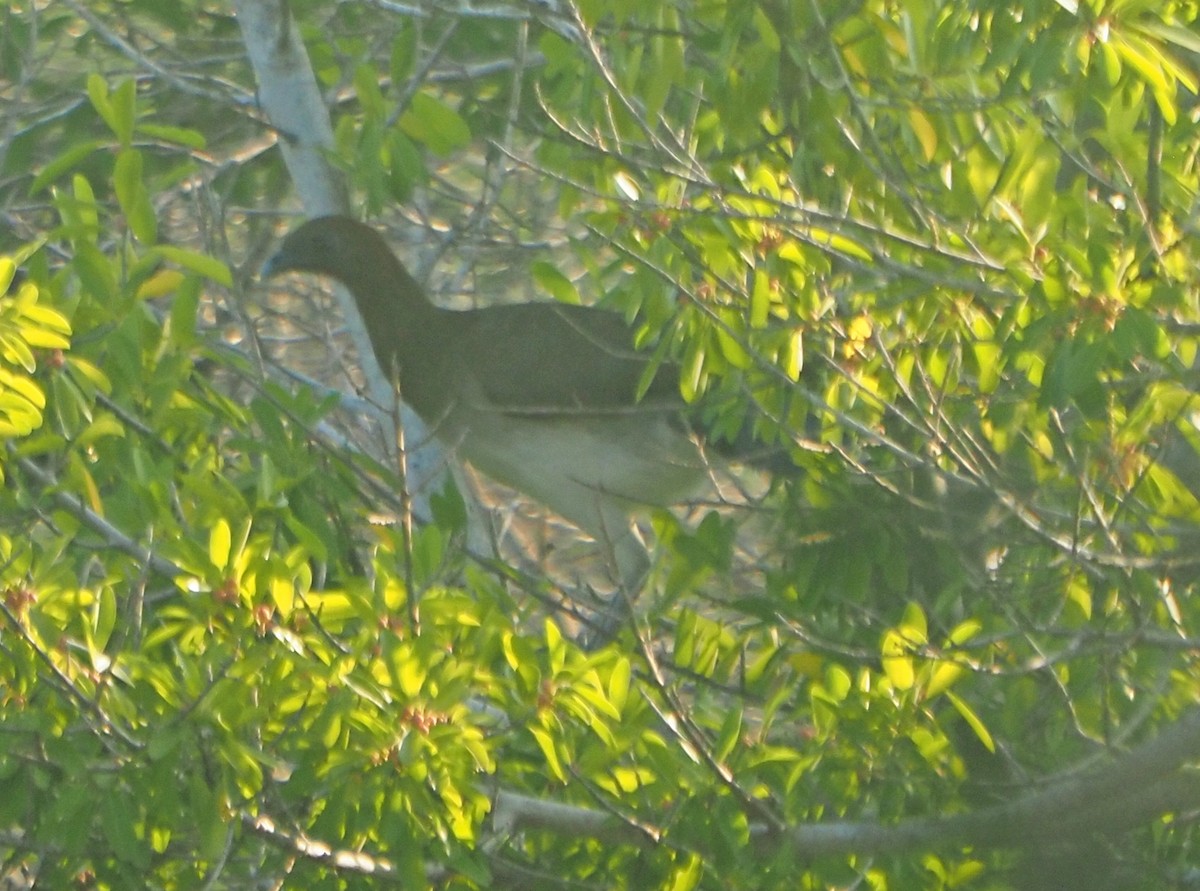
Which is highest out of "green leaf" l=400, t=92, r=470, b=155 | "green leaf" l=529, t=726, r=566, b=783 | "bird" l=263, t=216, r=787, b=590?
"green leaf" l=400, t=92, r=470, b=155

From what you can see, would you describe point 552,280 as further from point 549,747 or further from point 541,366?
point 541,366

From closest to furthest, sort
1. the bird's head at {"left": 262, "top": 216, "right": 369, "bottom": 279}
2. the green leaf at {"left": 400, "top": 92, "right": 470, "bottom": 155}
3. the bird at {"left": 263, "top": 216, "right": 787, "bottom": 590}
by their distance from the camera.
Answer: the green leaf at {"left": 400, "top": 92, "right": 470, "bottom": 155}, the bird's head at {"left": 262, "top": 216, "right": 369, "bottom": 279}, the bird at {"left": 263, "top": 216, "right": 787, "bottom": 590}

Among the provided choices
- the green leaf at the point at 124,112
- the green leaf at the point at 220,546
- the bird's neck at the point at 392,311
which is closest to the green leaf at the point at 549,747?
the green leaf at the point at 220,546

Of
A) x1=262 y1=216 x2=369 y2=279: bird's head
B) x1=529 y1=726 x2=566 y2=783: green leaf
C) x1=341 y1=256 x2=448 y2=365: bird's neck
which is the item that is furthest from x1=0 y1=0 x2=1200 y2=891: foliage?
x1=341 y1=256 x2=448 y2=365: bird's neck

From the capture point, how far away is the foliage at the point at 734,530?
2.64 m

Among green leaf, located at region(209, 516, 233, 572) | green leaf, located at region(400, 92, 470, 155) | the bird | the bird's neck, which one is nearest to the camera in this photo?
green leaf, located at region(209, 516, 233, 572)

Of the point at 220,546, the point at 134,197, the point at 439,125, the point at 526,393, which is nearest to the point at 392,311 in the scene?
the point at 526,393

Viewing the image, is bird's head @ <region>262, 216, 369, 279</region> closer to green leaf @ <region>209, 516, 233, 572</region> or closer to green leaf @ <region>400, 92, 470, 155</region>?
green leaf @ <region>400, 92, 470, 155</region>

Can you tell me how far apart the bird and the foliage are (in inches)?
85.1

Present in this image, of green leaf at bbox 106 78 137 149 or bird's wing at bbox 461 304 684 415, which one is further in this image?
bird's wing at bbox 461 304 684 415

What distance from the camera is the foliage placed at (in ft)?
8.67

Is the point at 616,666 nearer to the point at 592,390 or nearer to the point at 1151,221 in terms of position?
the point at 1151,221

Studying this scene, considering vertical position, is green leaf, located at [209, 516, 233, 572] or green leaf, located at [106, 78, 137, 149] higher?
green leaf, located at [106, 78, 137, 149]

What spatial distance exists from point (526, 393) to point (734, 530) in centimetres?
238
